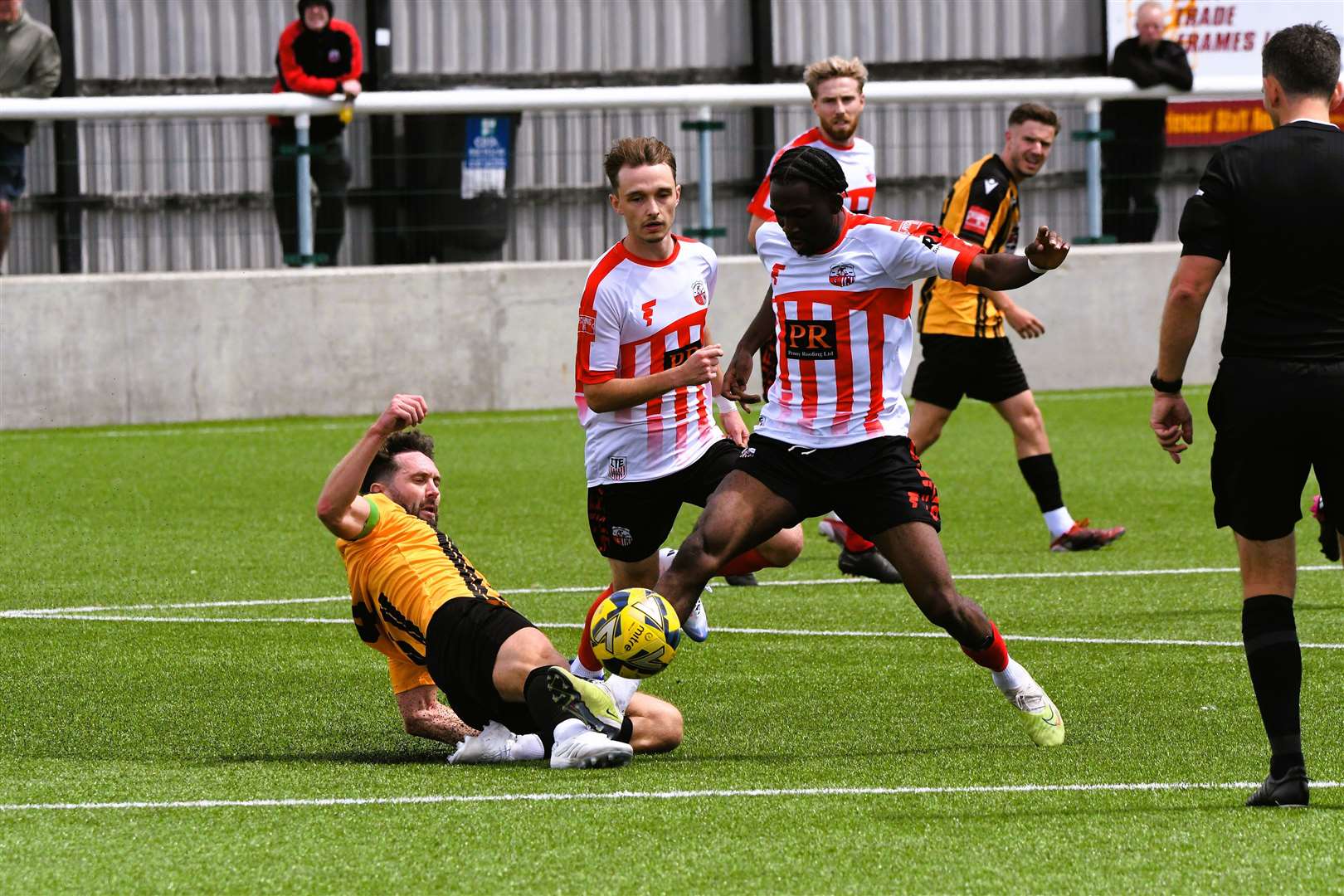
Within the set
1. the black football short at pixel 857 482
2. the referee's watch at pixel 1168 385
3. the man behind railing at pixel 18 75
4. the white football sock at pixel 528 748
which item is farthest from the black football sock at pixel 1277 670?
the man behind railing at pixel 18 75

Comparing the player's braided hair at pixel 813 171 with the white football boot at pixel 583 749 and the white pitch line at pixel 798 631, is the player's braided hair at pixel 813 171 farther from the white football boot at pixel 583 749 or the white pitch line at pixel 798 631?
the white pitch line at pixel 798 631

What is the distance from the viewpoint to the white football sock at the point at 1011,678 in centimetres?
670

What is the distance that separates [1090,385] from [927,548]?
12.5 meters

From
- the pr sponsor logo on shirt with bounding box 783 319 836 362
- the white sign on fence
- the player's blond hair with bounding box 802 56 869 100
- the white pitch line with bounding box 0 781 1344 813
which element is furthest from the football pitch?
the white sign on fence

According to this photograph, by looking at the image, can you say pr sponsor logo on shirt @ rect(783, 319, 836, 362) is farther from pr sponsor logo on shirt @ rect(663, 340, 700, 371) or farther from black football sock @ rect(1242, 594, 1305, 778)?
black football sock @ rect(1242, 594, 1305, 778)

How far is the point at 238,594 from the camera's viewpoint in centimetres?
987

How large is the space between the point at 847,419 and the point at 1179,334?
4.89 ft

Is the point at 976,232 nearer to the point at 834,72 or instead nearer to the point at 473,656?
the point at 834,72

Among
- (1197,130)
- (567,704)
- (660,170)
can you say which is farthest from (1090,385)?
(567,704)

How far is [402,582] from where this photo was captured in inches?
259

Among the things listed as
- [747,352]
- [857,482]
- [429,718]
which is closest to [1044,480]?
[747,352]

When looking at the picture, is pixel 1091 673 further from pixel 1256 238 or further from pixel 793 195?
pixel 1256 238

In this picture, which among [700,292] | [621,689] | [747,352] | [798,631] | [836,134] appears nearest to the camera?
[621,689]

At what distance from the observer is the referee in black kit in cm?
546
